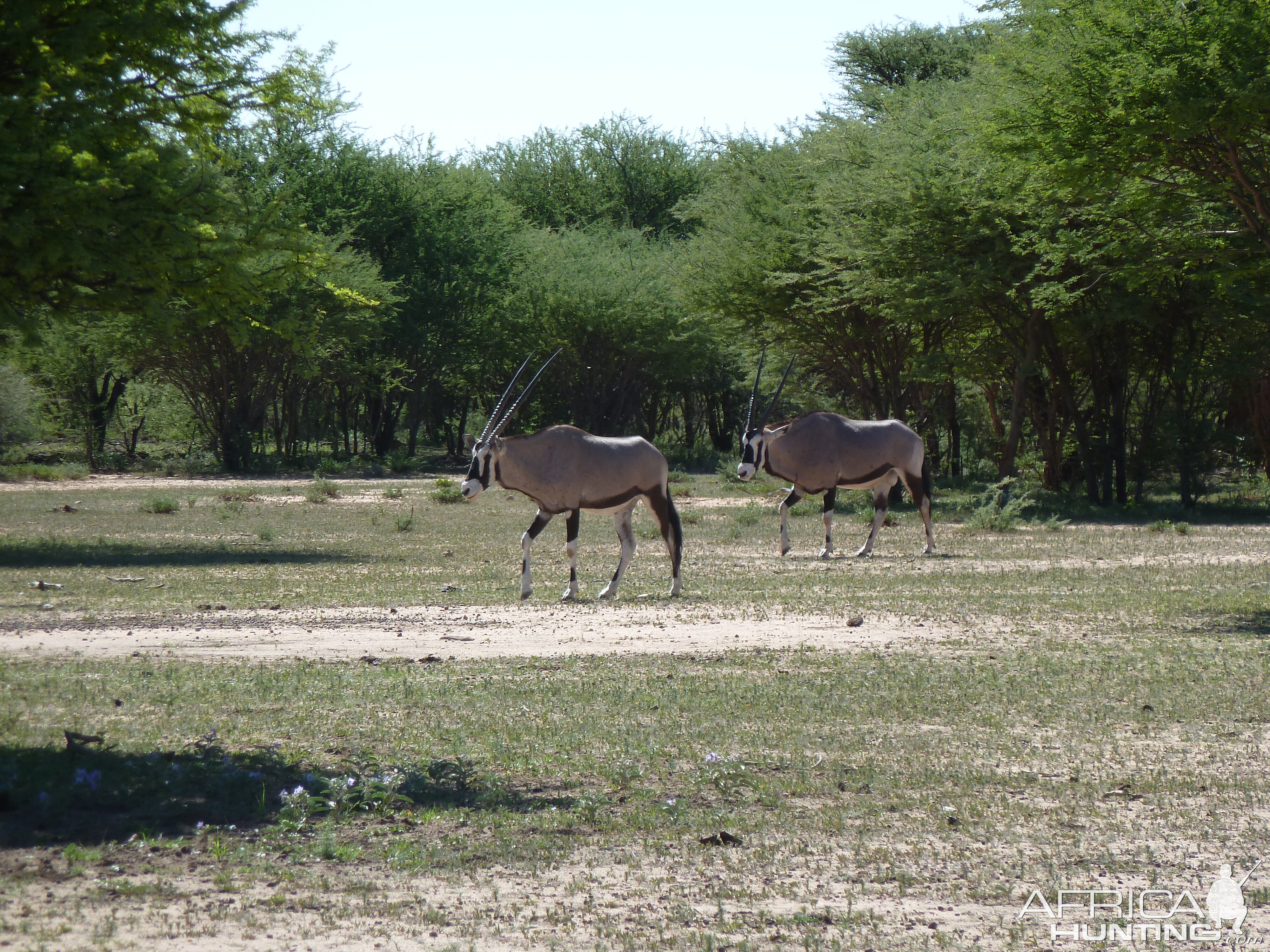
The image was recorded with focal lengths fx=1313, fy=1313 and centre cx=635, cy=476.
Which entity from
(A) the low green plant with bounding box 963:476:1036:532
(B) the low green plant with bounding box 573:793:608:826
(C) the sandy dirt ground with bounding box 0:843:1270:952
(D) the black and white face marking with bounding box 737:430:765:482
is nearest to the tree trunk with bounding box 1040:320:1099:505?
(A) the low green plant with bounding box 963:476:1036:532

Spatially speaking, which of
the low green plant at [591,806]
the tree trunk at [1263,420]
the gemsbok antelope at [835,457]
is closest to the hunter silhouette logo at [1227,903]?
the low green plant at [591,806]

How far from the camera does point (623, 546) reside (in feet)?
52.9

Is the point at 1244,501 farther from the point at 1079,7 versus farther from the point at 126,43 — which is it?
the point at 126,43

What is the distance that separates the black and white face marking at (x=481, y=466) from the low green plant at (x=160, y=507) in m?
15.8

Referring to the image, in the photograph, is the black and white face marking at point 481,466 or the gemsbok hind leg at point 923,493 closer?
the black and white face marking at point 481,466

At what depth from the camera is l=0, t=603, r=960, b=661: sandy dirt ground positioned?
11523mm

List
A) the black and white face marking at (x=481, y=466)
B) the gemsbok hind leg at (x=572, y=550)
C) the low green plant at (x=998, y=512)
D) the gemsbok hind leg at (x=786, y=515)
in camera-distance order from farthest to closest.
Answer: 1. the low green plant at (x=998, y=512)
2. the gemsbok hind leg at (x=786, y=515)
3. the black and white face marking at (x=481, y=466)
4. the gemsbok hind leg at (x=572, y=550)

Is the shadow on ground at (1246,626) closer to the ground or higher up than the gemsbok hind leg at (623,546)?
closer to the ground

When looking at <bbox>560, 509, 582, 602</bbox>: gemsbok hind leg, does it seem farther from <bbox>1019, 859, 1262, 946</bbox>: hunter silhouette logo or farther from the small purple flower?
<bbox>1019, 859, 1262, 946</bbox>: hunter silhouette logo

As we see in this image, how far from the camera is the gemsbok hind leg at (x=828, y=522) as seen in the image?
2083cm

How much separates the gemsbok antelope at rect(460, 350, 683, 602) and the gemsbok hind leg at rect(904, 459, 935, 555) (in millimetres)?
7424

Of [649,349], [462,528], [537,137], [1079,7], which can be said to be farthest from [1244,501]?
[537,137]

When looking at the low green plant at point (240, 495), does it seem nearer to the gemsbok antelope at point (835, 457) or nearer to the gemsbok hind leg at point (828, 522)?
the gemsbok antelope at point (835, 457)

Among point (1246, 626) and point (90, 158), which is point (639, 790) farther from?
point (1246, 626)
